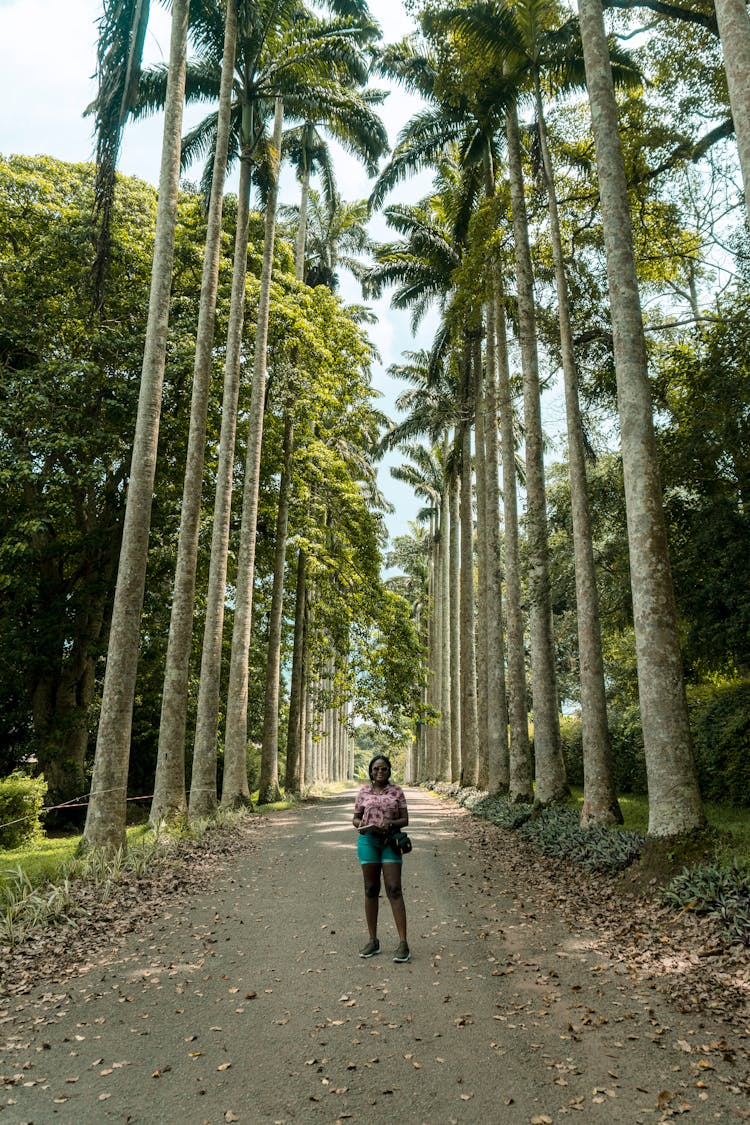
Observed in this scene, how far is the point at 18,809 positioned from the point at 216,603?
500 centimetres

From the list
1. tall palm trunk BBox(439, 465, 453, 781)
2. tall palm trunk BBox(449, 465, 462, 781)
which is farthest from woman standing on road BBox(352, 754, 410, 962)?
tall palm trunk BBox(439, 465, 453, 781)

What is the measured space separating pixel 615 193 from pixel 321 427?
1569 centimetres

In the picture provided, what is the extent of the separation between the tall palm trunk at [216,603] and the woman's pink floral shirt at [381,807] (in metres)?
8.28

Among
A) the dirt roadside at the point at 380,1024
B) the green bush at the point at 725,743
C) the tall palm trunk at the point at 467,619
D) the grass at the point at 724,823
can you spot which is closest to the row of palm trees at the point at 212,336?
the dirt roadside at the point at 380,1024

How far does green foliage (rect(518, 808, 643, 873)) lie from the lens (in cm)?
809

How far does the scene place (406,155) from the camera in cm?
1986

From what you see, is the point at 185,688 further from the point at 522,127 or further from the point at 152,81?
the point at 522,127

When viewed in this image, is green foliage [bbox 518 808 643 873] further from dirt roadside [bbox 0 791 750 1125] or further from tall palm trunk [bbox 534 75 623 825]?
dirt roadside [bbox 0 791 750 1125]

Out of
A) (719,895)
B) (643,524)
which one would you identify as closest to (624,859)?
(719,895)

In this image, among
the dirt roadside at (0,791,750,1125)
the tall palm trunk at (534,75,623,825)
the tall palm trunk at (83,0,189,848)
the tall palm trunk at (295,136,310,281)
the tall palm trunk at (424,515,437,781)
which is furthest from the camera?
the tall palm trunk at (424,515,437,781)

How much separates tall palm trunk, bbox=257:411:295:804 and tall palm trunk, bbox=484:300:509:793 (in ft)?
19.3

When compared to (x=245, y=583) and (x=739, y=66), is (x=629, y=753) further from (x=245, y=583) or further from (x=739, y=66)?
(x=739, y=66)

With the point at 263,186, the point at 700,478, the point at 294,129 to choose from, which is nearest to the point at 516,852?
the point at 700,478

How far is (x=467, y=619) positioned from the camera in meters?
23.9
